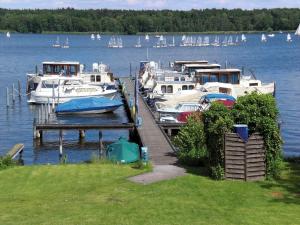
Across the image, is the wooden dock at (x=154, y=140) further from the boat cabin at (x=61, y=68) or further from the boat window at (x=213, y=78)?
the boat cabin at (x=61, y=68)

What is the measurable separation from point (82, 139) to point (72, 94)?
59.2ft

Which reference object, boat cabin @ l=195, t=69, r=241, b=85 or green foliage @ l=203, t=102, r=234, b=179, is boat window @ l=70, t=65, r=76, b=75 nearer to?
boat cabin @ l=195, t=69, r=241, b=85

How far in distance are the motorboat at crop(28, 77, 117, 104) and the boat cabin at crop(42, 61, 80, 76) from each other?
771cm

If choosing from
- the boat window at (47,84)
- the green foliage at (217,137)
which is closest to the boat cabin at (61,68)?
the boat window at (47,84)

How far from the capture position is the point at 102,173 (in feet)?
80.5

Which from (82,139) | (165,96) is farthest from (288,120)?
(82,139)

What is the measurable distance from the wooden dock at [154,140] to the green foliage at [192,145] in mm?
724

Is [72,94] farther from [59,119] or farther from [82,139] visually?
[82,139]

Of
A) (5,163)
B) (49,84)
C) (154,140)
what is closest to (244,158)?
(5,163)

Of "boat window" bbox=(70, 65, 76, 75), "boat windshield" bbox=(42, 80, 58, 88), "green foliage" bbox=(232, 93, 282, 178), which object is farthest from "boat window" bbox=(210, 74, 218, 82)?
"green foliage" bbox=(232, 93, 282, 178)

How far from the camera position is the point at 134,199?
20.2 meters

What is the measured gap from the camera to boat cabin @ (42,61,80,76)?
75562 millimetres

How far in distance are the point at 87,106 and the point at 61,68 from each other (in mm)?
19730

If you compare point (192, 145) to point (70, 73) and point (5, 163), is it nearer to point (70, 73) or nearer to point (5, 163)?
point (5, 163)
